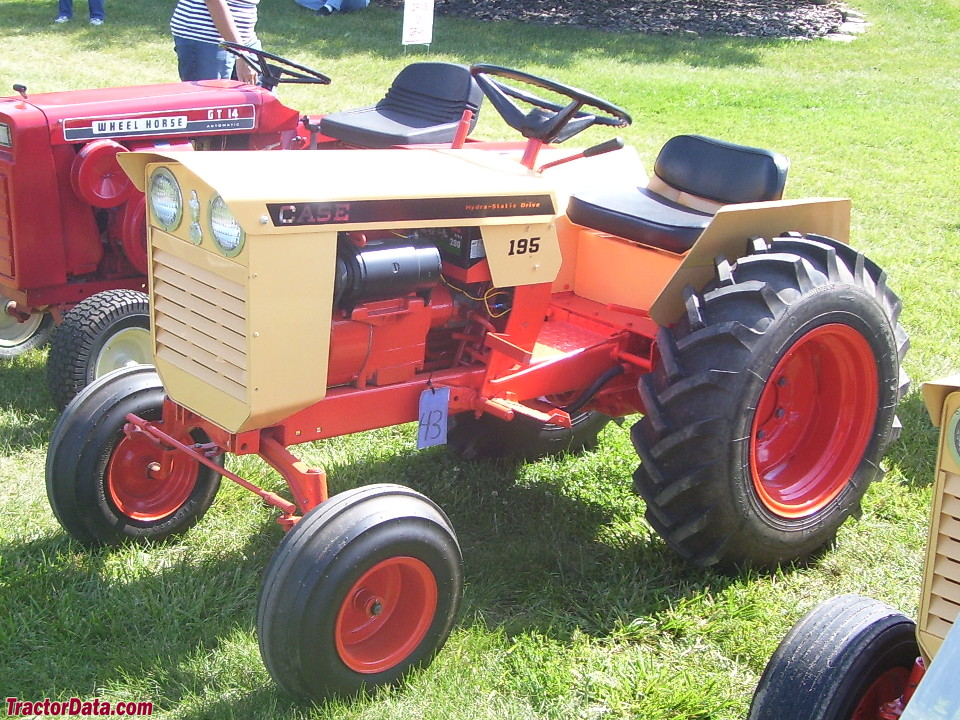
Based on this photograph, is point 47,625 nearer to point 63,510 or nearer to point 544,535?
point 63,510

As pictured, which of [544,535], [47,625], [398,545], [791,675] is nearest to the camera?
[791,675]

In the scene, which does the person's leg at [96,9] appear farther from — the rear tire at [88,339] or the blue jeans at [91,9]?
the rear tire at [88,339]

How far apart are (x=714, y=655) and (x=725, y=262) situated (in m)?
1.16

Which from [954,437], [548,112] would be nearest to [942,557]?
[954,437]

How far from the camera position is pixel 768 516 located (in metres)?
3.23

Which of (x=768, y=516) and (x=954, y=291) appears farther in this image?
(x=954, y=291)

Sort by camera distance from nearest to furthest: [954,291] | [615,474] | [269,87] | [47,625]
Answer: [47,625], [615,474], [269,87], [954,291]

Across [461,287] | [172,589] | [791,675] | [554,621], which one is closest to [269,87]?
[461,287]

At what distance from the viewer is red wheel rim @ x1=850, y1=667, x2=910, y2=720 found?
208 cm

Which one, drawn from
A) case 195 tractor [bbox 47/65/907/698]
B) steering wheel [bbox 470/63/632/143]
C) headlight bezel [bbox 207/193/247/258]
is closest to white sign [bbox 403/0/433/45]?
case 195 tractor [bbox 47/65/907/698]

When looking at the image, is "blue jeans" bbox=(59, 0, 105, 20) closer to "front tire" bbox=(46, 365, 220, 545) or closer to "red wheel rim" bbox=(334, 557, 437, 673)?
"front tire" bbox=(46, 365, 220, 545)

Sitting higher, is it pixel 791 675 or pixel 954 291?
pixel 791 675

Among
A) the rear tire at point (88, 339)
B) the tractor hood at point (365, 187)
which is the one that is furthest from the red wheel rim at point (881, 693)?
the rear tire at point (88, 339)

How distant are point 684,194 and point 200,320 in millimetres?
1853
